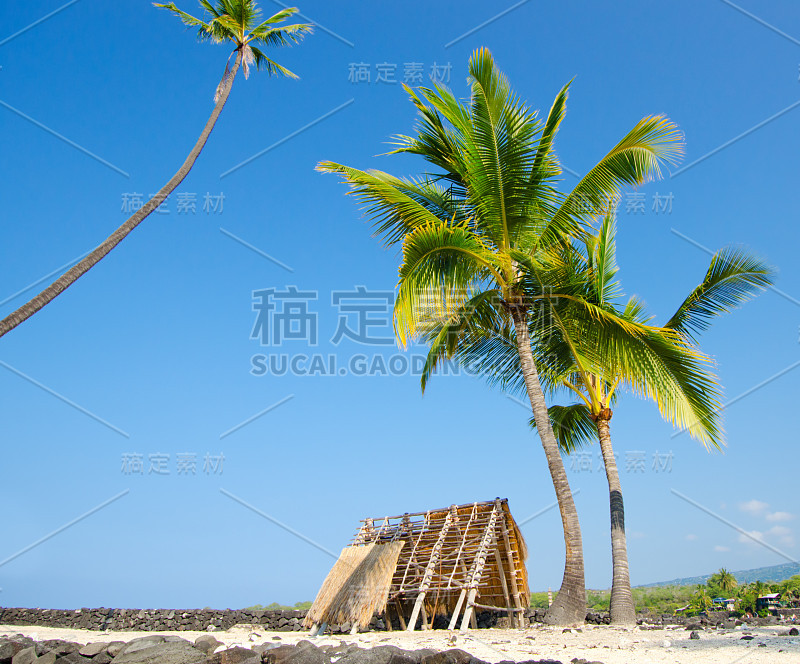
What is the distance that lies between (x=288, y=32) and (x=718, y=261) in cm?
960

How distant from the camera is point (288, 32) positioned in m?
12.4

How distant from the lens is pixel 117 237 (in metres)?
8.57

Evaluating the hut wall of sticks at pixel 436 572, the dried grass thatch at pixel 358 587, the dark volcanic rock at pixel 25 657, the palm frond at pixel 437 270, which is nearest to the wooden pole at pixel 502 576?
the hut wall of sticks at pixel 436 572

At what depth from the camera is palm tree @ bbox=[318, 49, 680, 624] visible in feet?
33.8

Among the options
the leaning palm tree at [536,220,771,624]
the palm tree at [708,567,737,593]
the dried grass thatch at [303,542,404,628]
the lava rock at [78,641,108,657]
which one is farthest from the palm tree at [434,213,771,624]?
the palm tree at [708,567,737,593]

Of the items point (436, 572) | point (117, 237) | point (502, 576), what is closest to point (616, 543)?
point (502, 576)

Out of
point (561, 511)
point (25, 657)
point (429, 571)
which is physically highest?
point (561, 511)

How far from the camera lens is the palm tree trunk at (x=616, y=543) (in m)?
10.9

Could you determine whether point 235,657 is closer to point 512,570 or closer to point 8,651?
point 8,651

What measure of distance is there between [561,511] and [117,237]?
27.7 ft

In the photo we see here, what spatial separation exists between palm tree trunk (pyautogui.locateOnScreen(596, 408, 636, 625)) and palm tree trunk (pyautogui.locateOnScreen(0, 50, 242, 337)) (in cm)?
908

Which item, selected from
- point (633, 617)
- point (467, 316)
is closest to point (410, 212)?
point (467, 316)

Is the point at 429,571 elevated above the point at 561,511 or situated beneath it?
situated beneath

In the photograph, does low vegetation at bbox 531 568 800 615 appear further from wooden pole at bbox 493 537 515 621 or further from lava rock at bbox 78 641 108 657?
lava rock at bbox 78 641 108 657
